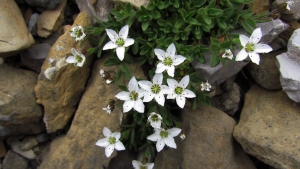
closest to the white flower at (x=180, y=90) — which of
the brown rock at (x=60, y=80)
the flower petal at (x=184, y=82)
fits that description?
the flower petal at (x=184, y=82)

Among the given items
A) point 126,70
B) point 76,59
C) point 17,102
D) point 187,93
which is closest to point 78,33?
point 76,59

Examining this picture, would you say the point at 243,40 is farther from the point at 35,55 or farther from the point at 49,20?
the point at 35,55

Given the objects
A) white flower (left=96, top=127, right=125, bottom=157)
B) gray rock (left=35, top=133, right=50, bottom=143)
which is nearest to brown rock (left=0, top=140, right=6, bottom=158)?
gray rock (left=35, top=133, right=50, bottom=143)

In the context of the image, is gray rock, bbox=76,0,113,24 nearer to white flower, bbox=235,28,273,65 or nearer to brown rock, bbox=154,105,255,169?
brown rock, bbox=154,105,255,169

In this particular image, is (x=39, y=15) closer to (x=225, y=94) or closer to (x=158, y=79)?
(x=158, y=79)

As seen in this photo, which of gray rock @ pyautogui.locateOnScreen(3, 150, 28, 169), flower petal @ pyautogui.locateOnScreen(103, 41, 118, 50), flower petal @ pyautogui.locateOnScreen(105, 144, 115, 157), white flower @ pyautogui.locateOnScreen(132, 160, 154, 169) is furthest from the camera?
gray rock @ pyautogui.locateOnScreen(3, 150, 28, 169)
